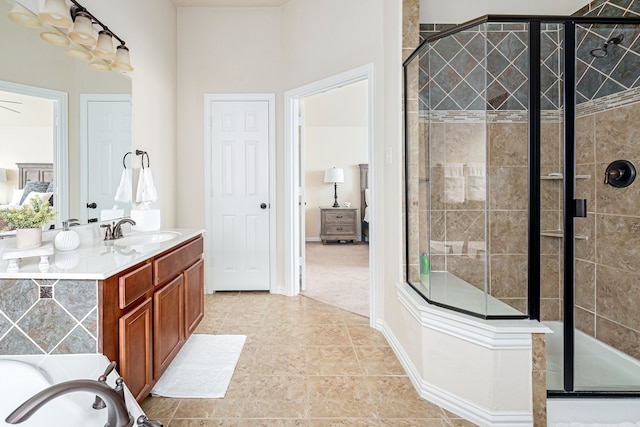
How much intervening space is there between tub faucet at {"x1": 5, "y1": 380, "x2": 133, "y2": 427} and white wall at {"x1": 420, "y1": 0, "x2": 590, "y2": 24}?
9.66ft

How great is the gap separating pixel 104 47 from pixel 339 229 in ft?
18.3

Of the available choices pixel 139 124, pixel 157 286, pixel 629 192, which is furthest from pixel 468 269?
pixel 139 124

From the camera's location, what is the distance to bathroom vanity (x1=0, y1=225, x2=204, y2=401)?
53.0 inches

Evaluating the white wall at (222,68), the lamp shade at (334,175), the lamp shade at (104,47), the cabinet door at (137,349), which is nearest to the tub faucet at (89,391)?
the cabinet door at (137,349)

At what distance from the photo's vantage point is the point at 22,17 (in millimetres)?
1664

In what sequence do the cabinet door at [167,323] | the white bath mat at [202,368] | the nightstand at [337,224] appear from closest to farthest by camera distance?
the cabinet door at [167,323], the white bath mat at [202,368], the nightstand at [337,224]

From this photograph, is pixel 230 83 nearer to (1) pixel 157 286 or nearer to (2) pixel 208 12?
(2) pixel 208 12

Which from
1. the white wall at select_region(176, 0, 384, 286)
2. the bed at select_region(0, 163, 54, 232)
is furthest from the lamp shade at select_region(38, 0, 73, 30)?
the white wall at select_region(176, 0, 384, 286)

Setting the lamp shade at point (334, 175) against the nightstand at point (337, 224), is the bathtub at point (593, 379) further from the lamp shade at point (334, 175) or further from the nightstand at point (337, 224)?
the lamp shade at point (334, 175)

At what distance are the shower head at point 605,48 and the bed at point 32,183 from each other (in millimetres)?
3040

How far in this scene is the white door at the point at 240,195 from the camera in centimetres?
374

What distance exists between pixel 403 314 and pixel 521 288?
28.9 inches

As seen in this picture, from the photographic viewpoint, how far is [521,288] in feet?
5.82

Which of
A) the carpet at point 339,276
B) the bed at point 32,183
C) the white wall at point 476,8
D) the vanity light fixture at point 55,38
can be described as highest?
the white wall at point 476,8
